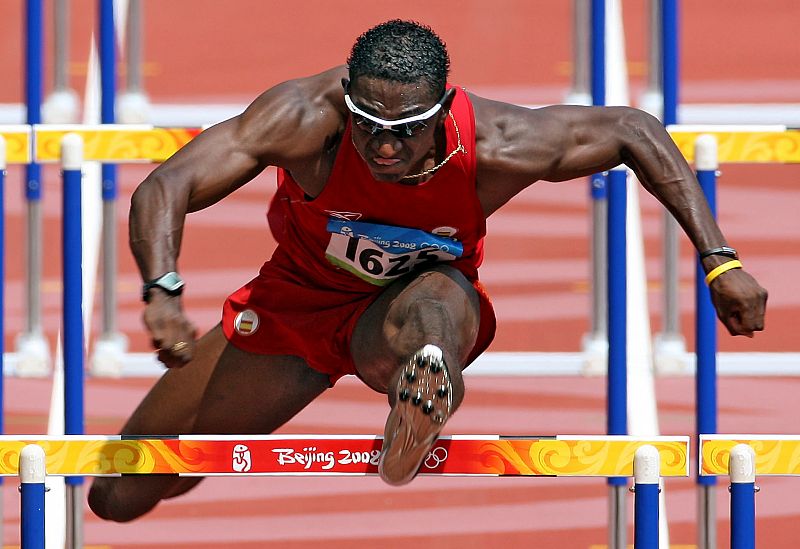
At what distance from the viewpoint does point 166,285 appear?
317 centimetres

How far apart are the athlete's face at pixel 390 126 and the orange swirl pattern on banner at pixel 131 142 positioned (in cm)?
65

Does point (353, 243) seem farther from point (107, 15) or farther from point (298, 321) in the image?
point (107, 15)

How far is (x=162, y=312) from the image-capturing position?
10.3 ft

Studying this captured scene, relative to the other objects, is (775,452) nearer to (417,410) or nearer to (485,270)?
(417,410)

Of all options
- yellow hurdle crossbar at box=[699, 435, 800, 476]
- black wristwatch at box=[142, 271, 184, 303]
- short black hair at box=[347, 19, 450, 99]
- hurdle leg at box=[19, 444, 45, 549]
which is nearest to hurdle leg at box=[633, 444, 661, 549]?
yellow hurdle crossbar at box=[699, 435, 800, 476]

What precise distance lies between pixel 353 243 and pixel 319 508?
1859 mm

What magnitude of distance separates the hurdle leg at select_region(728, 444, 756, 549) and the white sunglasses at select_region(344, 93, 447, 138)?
913mm

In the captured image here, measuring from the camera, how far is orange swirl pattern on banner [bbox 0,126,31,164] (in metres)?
4.03

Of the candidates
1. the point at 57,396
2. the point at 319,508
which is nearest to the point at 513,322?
the point at 319,508

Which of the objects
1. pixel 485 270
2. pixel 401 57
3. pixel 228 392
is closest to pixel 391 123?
pixel 401 57

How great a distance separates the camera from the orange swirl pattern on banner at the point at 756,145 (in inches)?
154

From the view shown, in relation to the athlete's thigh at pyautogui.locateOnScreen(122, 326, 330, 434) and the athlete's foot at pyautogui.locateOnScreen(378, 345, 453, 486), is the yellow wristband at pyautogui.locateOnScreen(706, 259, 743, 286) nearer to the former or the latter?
the athlete's foot at pyautogui.locateOnScreen(378, 345, 453, 486)


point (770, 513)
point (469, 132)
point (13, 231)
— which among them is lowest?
point (770, 513)

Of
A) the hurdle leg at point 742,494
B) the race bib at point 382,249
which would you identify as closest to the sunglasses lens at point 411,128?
the race bib at point 382,249
